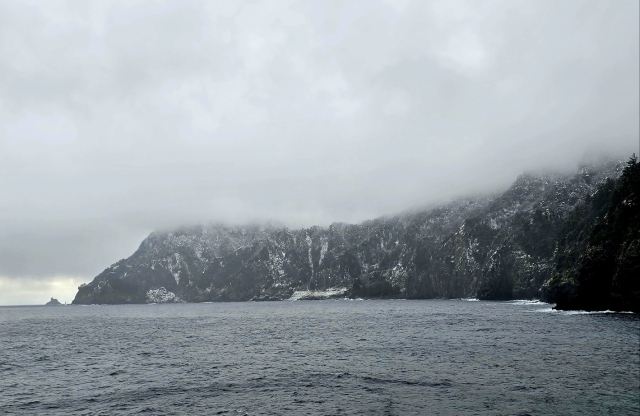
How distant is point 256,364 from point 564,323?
78.2 metres

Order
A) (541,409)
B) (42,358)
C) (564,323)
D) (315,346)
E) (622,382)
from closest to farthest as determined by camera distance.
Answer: (541,409)
(622,382)
(42,358)
(315,346)
(564,323)

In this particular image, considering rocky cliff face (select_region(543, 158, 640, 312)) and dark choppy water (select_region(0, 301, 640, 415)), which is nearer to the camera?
dark choppy water (select_region(0, 301, 640, 415))

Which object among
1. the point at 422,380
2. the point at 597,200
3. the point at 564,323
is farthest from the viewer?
the point at 597,200

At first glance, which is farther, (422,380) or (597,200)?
(597,200)

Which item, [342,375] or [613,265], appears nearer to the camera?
[342,375]

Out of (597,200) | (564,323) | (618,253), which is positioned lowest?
(564,323)

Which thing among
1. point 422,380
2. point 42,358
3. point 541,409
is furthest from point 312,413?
point 42,358

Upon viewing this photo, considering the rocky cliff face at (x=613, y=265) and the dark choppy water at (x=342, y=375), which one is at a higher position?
the rocky cliff face at (x=613, y=265)

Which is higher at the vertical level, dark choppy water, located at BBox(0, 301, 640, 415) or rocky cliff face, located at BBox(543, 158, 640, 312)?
Answer: rocky cliff face, located at BBox(543, 158, 640, 312)

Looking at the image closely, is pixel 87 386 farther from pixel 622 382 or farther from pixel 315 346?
pixel 622 382

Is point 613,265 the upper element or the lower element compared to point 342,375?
upper

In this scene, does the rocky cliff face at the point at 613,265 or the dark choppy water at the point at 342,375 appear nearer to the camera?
the dark choppy water at the point at 342,375

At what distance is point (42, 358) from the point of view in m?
76.4

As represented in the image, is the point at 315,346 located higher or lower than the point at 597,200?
lower
